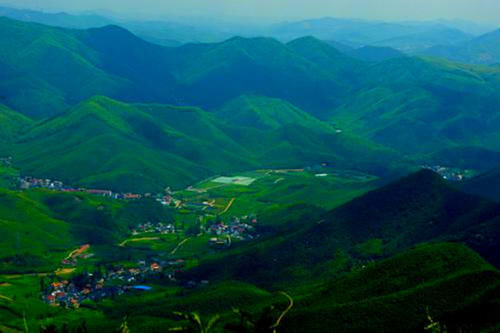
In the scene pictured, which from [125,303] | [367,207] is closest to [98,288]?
[125,303]

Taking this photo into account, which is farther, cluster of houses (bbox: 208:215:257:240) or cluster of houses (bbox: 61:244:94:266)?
cluster of houses (bbox: 208:215:257:240)

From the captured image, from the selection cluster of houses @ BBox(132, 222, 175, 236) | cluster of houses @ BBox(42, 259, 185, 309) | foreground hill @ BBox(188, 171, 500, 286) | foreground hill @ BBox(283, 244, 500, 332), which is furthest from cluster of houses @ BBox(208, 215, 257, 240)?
foreground hill @ BBox(283, 244, 500, 332)

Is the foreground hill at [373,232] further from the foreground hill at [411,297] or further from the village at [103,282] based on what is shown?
the foreground hill at [411,297]

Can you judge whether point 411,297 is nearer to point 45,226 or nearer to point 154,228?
point 154,228

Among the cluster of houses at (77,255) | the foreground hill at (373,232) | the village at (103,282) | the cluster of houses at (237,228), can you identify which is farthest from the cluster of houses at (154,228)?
the foreground hill at (373,232)

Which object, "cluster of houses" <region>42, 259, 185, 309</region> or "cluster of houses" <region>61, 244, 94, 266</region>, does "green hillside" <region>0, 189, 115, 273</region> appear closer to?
"cluster of houses" <region>61, 244, 94, 266</region>

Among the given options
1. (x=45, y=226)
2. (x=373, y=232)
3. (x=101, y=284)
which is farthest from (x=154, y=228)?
(x=373, y=232)
